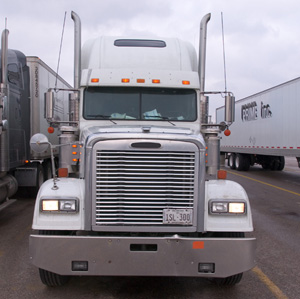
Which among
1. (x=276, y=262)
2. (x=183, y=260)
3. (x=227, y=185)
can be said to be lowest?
(x=276, y=262)

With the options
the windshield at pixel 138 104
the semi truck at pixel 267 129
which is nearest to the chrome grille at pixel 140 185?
the windshield at pixel 138 104

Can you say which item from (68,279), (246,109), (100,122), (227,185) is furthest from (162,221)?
(246,109)

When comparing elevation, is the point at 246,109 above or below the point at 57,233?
above

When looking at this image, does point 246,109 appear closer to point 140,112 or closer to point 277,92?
point 277,92

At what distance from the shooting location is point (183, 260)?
369cm

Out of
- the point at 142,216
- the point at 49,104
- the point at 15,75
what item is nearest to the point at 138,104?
the point at 49,104

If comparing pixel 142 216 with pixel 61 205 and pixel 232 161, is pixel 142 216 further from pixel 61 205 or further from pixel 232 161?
pixel 232 161

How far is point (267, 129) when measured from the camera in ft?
56.9

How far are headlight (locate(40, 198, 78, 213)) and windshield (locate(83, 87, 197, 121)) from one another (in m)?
1.96

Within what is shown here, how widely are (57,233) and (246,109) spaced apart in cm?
1824

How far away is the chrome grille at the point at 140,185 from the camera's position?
12.7ft

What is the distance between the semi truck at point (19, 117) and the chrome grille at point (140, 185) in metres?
3.36

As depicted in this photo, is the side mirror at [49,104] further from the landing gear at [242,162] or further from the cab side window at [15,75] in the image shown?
the landing gear at [242,162]

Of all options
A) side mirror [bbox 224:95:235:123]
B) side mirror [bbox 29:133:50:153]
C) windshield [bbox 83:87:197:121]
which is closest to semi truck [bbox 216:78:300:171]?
side mirror [bbox 224:95:235:123]
